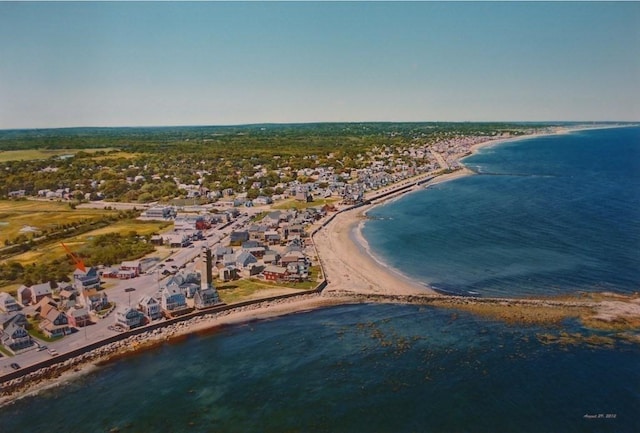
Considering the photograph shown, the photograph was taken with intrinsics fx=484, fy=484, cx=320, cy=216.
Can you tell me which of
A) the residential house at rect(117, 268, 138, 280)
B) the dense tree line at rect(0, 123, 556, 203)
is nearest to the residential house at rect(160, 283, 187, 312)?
the residential house at rect(117, 268, 138, 280)

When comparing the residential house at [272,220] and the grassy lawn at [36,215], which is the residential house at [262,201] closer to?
the residential house at [272,220]

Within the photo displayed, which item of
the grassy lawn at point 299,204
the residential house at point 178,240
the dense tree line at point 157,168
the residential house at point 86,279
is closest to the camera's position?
the residential house at point 86,279

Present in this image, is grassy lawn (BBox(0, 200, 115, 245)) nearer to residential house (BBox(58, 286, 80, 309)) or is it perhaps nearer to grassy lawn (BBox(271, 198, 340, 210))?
residential house (BBox(58, 286, 80, 309))

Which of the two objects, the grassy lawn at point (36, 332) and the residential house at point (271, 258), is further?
the residential house at point (271, 258)

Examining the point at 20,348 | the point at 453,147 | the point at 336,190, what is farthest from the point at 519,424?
the point at 453,147

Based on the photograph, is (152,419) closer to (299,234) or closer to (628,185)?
(299,234)

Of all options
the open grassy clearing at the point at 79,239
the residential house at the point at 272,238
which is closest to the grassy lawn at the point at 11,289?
the open grassy clearing at the point at 79,239
